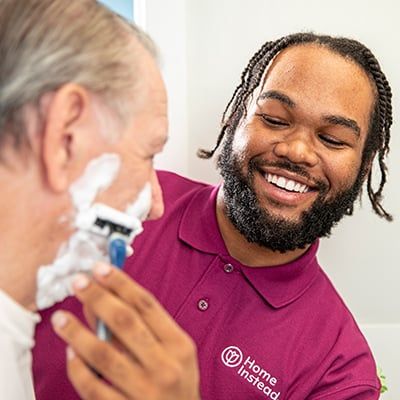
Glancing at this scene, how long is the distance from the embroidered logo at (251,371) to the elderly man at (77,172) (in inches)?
18.1

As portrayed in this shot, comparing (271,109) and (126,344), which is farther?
(271,109)

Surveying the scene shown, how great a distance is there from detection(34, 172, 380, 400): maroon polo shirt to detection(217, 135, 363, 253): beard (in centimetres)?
5

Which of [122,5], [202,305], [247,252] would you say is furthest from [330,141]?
[122,5]

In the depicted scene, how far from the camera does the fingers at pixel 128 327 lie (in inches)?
25.2

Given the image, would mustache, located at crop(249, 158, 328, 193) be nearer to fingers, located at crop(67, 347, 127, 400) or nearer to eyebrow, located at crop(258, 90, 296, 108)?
eyebrow, located at crop(258, 90, 296, 108)

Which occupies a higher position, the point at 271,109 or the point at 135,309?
the point at 271,109

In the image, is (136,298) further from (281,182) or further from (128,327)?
(281,182)

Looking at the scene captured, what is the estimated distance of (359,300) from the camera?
4.99 ft

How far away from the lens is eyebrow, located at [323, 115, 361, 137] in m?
1.17

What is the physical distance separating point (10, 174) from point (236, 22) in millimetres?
819

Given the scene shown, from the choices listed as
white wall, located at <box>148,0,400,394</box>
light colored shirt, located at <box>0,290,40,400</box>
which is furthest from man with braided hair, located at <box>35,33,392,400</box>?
light colored shirt, located at <box>0,290,40,400</box>

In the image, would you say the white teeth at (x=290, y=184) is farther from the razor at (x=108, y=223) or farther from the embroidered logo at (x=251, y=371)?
the razor at (x=108, y=223)

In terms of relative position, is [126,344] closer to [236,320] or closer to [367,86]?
[236,320]

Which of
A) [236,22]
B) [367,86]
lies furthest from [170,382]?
[236,22]
